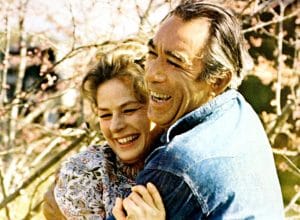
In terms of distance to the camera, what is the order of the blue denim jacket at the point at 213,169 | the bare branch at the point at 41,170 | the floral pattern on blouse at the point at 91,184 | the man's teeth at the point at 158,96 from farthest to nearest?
the bare branch at the point at 41,170, the floral pattern on blouse at the point at 91,184, the man's teeth at the point at 158,96, the blue denim jacket at the point at 213,169

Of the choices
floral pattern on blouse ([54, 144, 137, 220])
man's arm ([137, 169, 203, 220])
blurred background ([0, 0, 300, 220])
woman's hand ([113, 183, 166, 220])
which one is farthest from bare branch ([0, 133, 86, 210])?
man's arm ([137, 169, 203, 220])

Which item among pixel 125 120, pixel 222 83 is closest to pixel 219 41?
pixel 222 83

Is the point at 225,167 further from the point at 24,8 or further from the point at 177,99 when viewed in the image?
the point at 24,8

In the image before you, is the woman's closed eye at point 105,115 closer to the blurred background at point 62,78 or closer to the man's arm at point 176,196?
the man's arm at point 176,196

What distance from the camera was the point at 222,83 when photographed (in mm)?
2131

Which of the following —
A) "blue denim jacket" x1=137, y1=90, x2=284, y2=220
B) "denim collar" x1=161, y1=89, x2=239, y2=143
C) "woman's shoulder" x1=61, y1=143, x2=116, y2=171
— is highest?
"denim collar" x1=161, y1=89, x2=239, y2=143

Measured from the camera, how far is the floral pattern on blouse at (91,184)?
2697mm

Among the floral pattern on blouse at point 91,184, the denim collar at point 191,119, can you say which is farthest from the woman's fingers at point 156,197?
the floral pattern on blouse at point 91,184

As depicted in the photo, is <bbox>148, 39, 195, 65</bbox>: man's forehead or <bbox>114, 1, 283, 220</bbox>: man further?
<bbox>148, 39, 195, 65</bbox>: man's forehead

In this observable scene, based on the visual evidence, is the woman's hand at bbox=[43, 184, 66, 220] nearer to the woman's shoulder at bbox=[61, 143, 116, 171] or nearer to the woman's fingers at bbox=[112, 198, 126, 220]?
the woman's shoulder at bbox=[61, 143, 116, 171]

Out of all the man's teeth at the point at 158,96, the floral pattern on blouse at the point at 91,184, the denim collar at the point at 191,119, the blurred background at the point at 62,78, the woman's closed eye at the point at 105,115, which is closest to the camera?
the denim collar at the point at 191,119

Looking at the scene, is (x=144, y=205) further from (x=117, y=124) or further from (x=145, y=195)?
(x=117, y=124)

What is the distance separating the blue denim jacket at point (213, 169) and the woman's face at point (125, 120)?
68 cm

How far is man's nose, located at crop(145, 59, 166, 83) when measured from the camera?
2.12 m
